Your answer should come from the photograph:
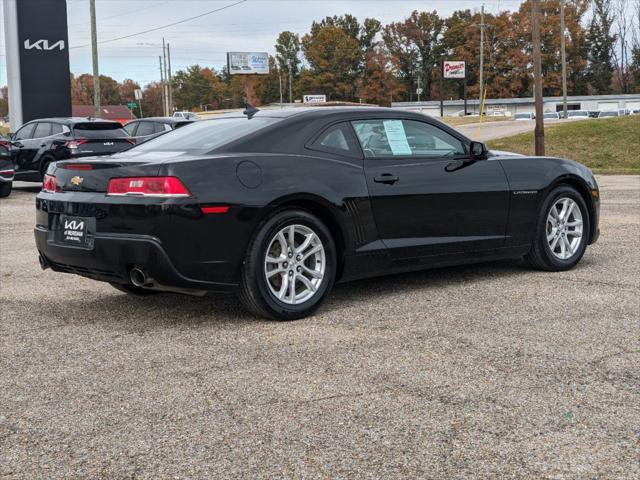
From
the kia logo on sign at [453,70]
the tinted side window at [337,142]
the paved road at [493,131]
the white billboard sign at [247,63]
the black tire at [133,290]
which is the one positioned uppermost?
the white billboard sign at [247,63]

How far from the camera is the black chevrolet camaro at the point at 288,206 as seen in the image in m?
5.00

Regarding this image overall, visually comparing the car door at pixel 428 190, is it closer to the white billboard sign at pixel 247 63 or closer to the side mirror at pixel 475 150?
the side mirror at pixel 475 150

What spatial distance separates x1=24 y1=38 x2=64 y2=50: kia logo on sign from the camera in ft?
96.5

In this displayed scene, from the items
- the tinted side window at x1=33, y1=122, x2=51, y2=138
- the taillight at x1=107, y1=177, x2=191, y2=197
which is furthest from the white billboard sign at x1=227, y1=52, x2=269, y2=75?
the taillight at x1=107, y1=177, x2=191, y2=197

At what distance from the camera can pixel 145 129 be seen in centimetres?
1922

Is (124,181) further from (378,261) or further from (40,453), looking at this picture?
(40,453)

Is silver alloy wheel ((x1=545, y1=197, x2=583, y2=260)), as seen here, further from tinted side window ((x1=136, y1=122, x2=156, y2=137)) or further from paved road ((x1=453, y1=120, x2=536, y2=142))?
paved road ((x1=453, y1=120, x2=536, y2=142))

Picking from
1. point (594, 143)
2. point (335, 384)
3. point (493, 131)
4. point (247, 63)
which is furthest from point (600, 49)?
point (335, 384)

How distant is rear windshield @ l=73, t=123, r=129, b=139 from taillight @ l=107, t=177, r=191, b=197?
505 inches

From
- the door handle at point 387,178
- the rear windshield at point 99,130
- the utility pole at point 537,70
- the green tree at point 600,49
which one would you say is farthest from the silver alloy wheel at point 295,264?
the green tree at point 600,49

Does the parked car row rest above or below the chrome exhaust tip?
above

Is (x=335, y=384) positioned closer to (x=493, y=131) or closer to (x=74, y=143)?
(x=74, y=143)

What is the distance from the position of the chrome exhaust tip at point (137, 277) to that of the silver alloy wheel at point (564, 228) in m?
3.60

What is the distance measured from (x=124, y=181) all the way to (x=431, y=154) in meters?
2.40
